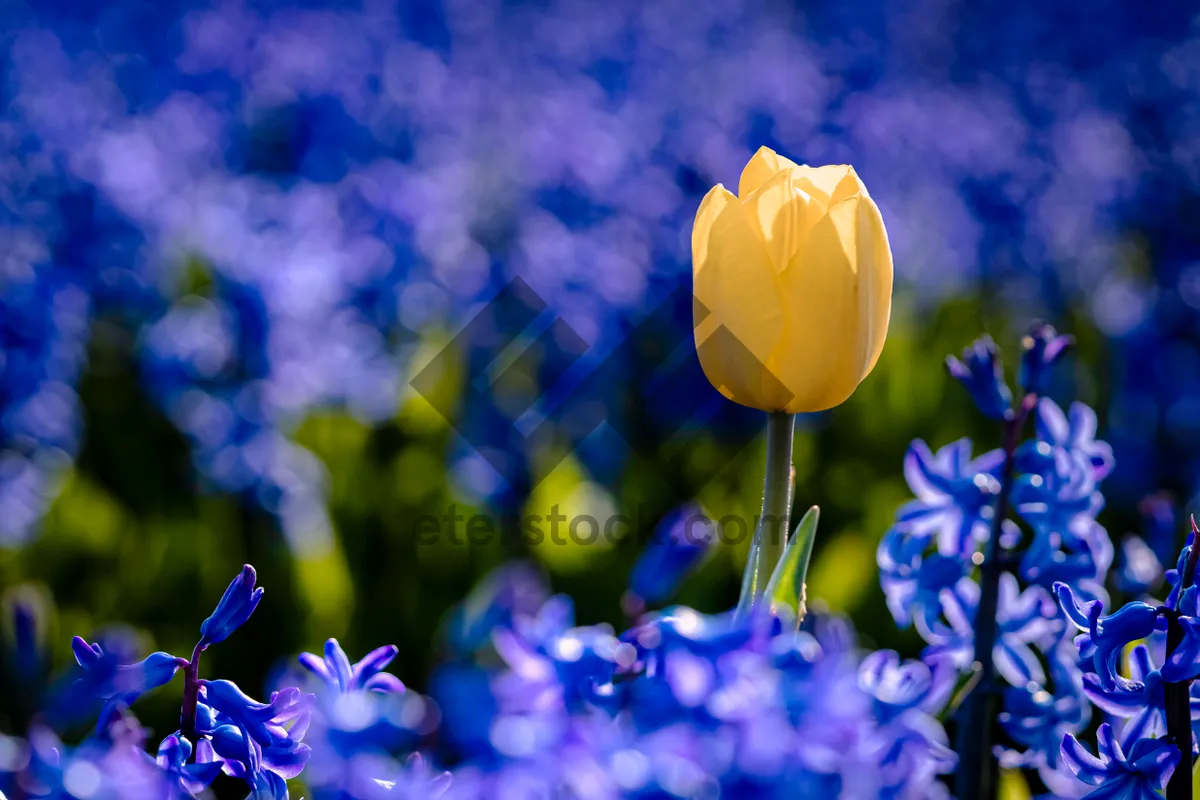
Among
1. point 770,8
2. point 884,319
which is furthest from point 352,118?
point 770,8

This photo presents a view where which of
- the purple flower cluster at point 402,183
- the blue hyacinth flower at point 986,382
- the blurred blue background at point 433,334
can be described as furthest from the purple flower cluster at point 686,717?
the purple flower cluster at point 402,183

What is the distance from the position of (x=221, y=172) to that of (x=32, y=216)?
0.85 meters

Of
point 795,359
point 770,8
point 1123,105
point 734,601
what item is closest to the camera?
point 795,359

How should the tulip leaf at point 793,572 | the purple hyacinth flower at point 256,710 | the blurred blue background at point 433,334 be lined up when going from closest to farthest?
the purple hyacinth flower at point 256,710 < the tulip leaf at point 793,572 < the blurred blue background at point 433,334

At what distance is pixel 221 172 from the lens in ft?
9.09

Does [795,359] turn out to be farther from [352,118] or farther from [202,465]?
[352,118]

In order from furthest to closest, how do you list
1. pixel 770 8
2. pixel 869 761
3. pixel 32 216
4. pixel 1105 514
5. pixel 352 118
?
pixel 770 8 < pixel 352 118 < pixel 32 216 < pixel 1105 514 < pixel 869 761

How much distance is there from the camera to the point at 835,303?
547 millimetres

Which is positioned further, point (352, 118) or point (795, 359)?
point (352, 118)

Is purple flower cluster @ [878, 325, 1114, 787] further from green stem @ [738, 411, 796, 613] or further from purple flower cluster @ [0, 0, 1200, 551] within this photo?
purple flower cluster @ [0, 0, 1200, 551]

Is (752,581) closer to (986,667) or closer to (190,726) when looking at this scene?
(986,667)

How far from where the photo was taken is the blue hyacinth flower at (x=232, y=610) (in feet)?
1.38

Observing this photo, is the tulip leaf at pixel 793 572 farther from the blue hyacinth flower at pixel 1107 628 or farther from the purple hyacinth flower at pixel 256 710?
the purple hyacinth flower at pixel 256 710

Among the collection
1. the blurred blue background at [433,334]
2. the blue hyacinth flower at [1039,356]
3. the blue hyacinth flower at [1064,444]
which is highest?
the blue hyacinth flower at [1039,356]
